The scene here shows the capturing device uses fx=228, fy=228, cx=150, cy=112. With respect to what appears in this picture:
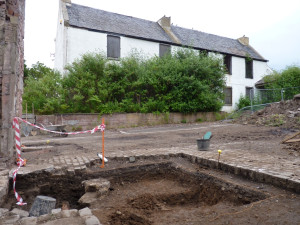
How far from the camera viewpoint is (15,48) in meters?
5.04

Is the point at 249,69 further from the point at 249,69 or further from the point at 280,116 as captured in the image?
the point at 280,116

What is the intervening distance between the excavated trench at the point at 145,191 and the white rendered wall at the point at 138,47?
1479 centimetres

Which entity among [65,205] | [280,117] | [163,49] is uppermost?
[163,49]

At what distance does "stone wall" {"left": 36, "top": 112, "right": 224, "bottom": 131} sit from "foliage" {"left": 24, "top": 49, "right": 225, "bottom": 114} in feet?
1.37

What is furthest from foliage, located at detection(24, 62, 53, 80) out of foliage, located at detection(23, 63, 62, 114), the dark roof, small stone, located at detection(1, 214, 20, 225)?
small stone, located at detection(1, 214, 20, 225)

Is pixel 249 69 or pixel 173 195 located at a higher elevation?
pixel 249 69

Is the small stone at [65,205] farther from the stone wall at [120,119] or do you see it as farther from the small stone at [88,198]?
the stone wall at [120,119]

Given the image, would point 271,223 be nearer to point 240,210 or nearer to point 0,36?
point 240,210

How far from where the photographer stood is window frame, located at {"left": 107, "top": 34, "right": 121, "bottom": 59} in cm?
1894

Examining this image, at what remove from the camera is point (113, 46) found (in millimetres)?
19156

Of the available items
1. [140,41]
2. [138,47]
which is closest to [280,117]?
[138,47]

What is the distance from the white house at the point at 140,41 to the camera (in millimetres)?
17797

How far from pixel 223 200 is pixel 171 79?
1322 centimetres

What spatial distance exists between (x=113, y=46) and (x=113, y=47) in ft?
0.28
